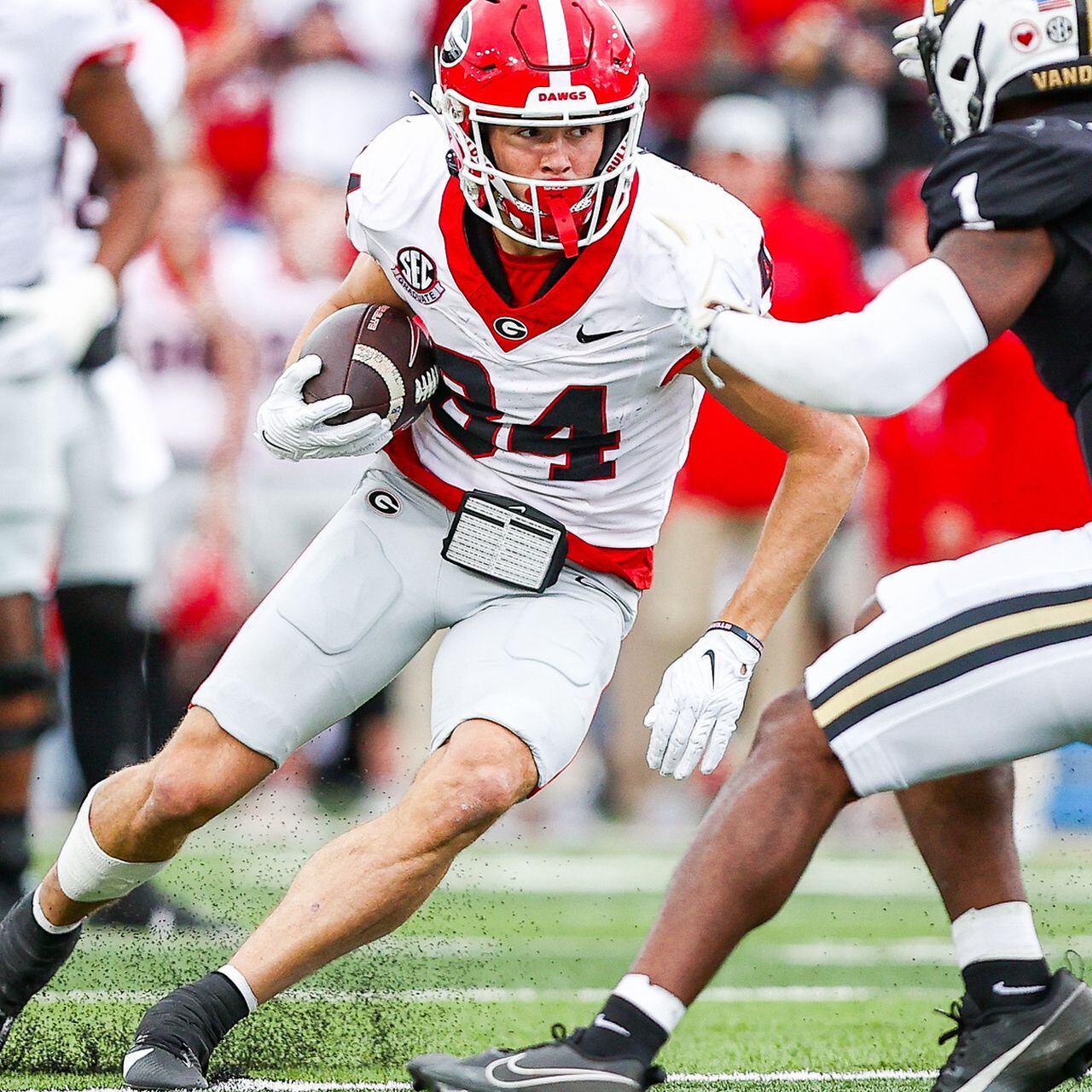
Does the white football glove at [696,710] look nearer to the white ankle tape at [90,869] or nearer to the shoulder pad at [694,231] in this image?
the shoulder pad at [694,231]

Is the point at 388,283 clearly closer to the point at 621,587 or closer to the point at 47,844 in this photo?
the point at 621,587

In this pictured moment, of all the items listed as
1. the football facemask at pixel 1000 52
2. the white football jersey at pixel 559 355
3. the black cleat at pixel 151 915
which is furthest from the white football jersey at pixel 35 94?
the football facemask at pixel 1000 52

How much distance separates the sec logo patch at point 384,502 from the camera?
3305mm

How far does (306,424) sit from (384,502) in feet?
0.82

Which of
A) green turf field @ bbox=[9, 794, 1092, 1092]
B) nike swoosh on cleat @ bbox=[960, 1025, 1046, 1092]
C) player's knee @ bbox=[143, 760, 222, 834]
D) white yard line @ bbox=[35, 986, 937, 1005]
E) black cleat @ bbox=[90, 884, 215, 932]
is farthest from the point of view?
black cleat @ bbox=[90, 884, 215, 932]

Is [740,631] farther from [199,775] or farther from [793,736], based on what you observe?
[199,775]

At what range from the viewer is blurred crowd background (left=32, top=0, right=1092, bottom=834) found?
21.5ft

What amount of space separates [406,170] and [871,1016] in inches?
72.7

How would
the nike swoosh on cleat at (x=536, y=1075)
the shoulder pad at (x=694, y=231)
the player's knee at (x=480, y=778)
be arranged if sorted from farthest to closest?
1. the shoulder pad at (x=694, y=231)
2. the player's knee at (x=480, y=778)
3. the nike swoosh on cleat at (x=536, y=1075)

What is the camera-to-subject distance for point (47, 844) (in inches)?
243

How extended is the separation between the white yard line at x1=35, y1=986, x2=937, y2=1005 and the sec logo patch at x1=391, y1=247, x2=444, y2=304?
1454 millimetres

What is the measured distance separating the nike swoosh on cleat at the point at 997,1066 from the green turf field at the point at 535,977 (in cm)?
35

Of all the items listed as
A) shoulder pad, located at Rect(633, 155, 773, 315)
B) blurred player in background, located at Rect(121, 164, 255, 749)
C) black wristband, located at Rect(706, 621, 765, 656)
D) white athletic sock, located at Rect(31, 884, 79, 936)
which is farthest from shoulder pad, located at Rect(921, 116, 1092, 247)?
blurred player in background, located at Rect(121, 164, 255, 749)

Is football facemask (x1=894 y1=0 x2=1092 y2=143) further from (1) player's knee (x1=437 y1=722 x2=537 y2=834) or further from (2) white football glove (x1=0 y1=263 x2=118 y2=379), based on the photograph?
(2) white football glove (x1=0 y1=263 x2=118 y2=379)
